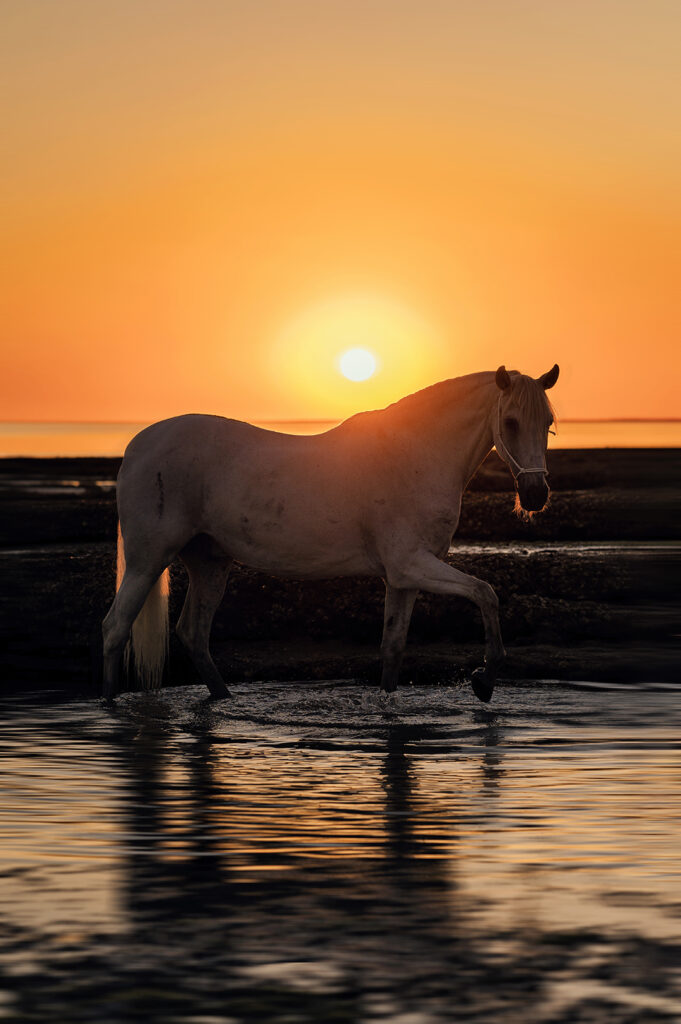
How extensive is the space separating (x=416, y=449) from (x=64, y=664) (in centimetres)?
364

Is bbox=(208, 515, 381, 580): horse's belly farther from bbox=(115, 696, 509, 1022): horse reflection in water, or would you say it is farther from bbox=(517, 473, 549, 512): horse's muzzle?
bbox=(115, 696, 509, 1022): horse reflection in water

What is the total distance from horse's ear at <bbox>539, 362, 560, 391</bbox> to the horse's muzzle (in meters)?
0.61

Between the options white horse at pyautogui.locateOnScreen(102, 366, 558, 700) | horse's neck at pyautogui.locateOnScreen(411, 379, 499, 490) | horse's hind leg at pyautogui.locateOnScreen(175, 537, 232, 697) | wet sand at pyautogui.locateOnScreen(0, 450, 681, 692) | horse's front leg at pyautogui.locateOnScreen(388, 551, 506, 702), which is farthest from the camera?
wet sand at pyautogui.locateOnScreen(0, 450, 681, 692)

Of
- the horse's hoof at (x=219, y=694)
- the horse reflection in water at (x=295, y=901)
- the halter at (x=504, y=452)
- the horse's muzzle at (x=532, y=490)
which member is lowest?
the horse reflection in water at (x=295, y=901)

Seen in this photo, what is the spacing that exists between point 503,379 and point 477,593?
1.38m

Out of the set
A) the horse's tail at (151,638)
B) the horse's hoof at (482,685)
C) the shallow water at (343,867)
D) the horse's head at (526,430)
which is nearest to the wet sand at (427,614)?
the horse's tail at (151,638)

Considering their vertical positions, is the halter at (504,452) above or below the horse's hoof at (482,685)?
above

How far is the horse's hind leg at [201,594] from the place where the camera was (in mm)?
11758

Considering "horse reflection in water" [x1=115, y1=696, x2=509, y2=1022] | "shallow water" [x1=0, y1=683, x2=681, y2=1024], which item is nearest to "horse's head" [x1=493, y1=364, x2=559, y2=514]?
"shallow water" [x1=0, y1=683, x2=681, y2=1024]

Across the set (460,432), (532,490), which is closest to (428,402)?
(460,432)

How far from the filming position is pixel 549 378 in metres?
10.9

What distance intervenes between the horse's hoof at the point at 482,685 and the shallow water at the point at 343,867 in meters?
0.42

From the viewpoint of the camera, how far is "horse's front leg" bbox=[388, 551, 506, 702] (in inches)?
418

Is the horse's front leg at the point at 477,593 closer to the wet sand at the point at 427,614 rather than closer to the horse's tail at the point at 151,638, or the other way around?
the wet sand at the point at 427,614
